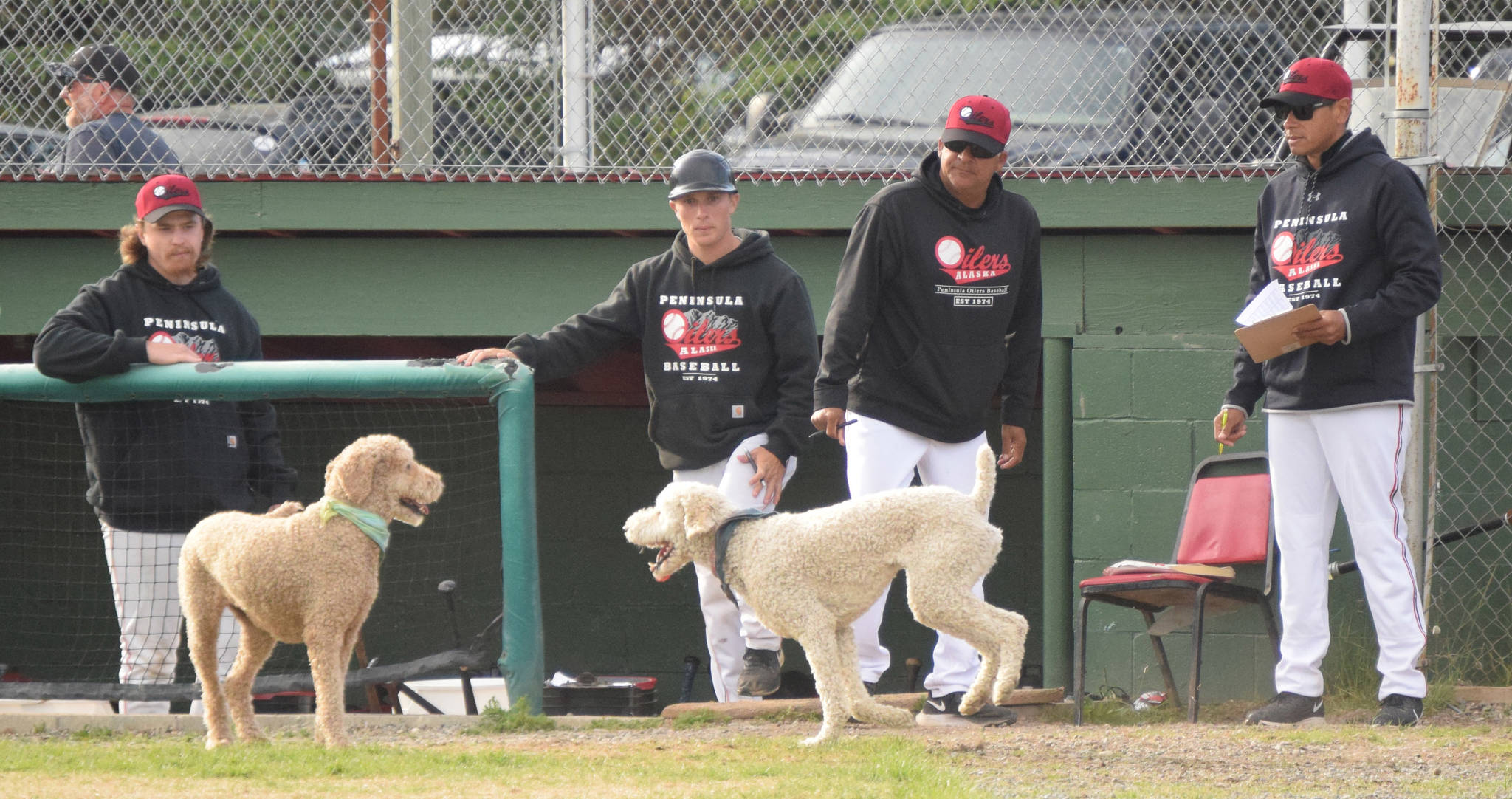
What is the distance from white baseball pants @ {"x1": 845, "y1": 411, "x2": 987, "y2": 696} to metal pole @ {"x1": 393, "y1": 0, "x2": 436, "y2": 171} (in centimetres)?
267

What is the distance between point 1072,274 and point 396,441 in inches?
132

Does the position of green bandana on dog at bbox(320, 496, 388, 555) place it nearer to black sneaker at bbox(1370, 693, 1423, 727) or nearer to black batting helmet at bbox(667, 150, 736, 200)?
black batting helmet at bbox(667, 150, 736, 200)

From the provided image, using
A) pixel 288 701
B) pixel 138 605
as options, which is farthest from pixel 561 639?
pixel 138 605

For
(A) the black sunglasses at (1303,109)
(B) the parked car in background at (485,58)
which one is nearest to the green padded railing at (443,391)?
(B) the parked car in background at (485,58)

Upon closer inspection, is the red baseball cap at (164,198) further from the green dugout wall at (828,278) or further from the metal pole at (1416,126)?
the metal pole at (1416,126)

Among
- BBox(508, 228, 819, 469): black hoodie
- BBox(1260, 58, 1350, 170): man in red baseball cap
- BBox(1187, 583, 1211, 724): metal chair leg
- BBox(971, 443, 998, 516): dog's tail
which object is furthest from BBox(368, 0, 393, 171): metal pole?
BBox(1187, 583, 1211, 724): metal chair leg

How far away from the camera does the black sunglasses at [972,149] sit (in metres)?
4.77

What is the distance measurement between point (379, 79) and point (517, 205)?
83cm

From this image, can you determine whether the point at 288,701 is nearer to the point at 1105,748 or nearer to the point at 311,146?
the point at 311,146

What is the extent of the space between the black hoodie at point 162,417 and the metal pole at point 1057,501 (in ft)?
10.2

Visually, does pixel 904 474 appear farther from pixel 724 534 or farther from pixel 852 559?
pixel 724 534

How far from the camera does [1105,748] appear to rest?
4.34 meters

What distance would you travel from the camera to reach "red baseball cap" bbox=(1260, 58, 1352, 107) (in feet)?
16.0

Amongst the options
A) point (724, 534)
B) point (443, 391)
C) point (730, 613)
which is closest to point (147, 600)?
point (443, 391)
